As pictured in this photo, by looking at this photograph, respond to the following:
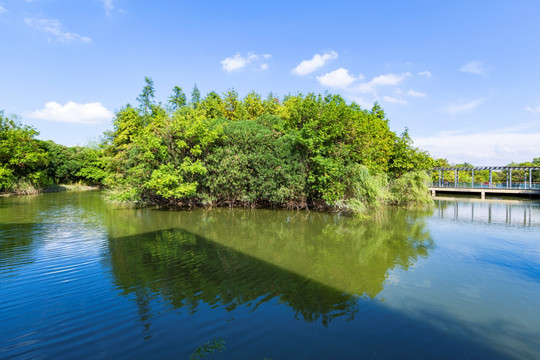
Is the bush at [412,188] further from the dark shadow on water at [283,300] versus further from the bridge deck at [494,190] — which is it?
the dark shadow on water at [283,300]

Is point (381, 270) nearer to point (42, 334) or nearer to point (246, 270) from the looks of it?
point (246, 270)

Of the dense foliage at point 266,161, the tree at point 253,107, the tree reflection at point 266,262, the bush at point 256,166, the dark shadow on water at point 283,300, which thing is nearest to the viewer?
the dark shadow on water at point 283,300

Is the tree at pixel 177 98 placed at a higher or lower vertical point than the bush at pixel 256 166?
higher

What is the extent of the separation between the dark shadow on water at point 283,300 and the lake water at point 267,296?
3 centimetres

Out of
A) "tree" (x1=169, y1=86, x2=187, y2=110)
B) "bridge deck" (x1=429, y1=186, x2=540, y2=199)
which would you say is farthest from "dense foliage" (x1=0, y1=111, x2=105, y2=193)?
"bridge deck" (x1=429, y1=186, x2=540, y2=199)

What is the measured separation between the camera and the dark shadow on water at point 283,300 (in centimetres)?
453

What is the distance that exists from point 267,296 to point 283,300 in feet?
1.35

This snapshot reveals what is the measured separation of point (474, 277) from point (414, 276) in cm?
169

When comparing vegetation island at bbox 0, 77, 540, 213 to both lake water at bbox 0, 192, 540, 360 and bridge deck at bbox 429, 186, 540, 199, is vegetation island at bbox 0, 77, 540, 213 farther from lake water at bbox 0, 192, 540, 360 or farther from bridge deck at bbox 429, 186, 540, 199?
bridge deck at bbox 429, 186, 540, 199

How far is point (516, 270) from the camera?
844 centimetres

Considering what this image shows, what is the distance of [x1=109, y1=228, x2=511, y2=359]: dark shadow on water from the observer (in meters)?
4.53

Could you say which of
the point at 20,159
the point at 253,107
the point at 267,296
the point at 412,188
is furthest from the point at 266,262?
the point at 20,159

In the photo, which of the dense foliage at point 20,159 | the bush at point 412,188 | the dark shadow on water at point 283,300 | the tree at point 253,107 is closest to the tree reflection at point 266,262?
the dark shadow on water at point 283,300

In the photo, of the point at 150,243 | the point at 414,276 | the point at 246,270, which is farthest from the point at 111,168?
the point at 414,276
